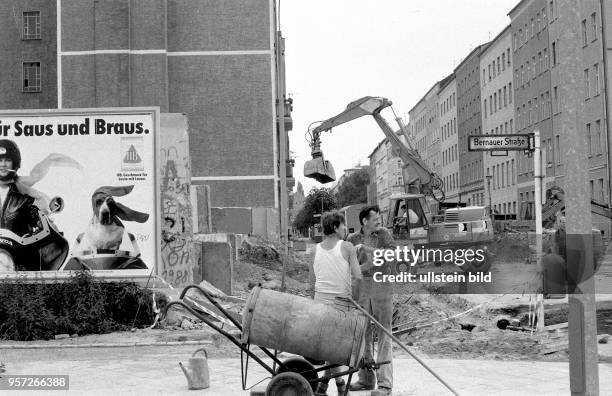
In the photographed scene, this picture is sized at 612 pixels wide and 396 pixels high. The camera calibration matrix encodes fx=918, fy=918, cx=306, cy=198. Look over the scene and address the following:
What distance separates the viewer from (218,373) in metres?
10.6

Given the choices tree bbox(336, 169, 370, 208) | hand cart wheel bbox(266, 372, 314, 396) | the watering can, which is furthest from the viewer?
tree bbox(336, 169, 370, 208)

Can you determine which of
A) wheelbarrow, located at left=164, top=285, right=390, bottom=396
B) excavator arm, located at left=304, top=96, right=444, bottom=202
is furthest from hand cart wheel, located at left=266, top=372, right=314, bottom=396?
excavator arm, located at left=304, top=96, right=444, bottom=202

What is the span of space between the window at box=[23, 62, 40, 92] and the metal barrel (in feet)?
185

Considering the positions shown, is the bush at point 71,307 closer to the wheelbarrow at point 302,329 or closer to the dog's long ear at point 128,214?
the dog's long ear at point 128,214

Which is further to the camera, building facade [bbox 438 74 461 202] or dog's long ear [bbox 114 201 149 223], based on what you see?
building facade [bbox 438 74 461 202]

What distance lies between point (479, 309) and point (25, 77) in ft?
164

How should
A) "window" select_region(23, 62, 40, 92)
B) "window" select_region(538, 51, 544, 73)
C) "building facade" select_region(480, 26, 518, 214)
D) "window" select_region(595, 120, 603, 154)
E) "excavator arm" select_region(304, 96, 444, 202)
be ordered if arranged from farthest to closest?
1. "building facade" select_region(480, 26, 518, 214)
2. "window" select_region(538, 51, 544, 73)
3. "window" select_region(23, 62, 40, 92)
4. "window" select_region(595, 120, 603, 154)
5. "excavator arm" select_region(304, 96, 444, 202)

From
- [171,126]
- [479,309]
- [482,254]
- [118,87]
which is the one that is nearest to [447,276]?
[482,254]

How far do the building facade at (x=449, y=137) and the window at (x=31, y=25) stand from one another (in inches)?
2539

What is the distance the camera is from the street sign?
12.2 m

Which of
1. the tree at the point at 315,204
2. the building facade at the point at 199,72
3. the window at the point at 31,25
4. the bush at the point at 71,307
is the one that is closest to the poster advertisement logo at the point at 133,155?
the bush at the point at 71,307

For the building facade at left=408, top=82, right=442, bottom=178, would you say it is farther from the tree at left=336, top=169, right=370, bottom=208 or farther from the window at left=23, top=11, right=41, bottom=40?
the window at left=23, top=11, right=41, bottom=40

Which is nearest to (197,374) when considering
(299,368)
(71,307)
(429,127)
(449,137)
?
(299,368)

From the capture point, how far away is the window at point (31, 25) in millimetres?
61506
